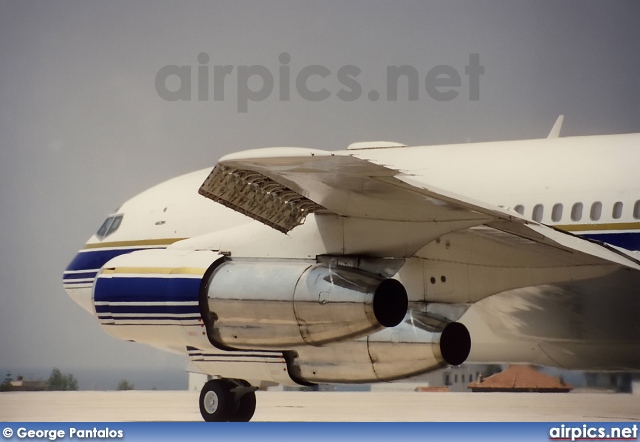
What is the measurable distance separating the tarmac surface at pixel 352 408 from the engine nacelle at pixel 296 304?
265 cm

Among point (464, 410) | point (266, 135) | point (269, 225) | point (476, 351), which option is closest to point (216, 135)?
point (266, 135)

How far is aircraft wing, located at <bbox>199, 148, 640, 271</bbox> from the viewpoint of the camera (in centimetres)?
695

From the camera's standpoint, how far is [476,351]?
34.7 feet

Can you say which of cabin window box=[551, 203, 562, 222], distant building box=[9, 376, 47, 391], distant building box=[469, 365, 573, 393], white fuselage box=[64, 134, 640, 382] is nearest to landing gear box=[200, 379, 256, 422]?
white fuselage box=[64, 134, 640, 382]

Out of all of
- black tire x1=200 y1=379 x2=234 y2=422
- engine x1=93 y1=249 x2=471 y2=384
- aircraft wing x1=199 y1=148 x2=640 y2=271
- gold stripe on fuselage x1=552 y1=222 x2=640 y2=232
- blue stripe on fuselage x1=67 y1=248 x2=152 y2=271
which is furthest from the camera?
blue stripe on fuselage x1=67 y1=248 x2=152 y2=271

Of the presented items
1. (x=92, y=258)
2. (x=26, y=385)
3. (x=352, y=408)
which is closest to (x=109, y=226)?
(x=92, y=258)

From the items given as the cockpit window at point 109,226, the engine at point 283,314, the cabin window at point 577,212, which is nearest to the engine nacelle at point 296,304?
the engine at point 283,314

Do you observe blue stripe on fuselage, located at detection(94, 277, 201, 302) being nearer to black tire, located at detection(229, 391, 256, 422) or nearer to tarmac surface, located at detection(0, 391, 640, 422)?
tarmac surface, located at detection(0, 391, 640, 422)

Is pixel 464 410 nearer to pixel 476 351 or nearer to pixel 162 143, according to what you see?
pixel 476 351

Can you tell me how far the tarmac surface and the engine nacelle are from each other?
8.68ft

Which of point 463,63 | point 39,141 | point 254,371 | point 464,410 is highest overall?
point 463,63

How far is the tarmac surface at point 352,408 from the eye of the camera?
12.0 meters

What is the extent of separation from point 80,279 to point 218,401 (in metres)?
2.67

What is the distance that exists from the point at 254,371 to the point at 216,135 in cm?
260
